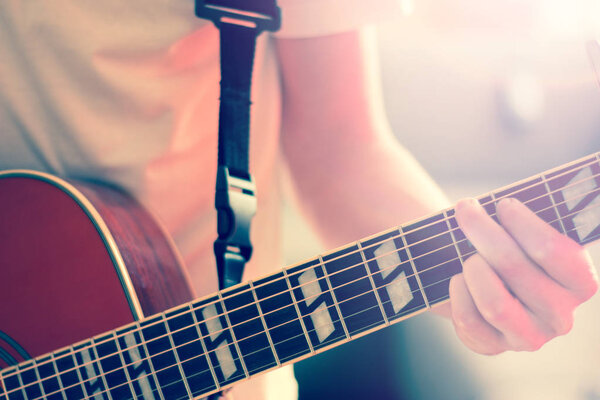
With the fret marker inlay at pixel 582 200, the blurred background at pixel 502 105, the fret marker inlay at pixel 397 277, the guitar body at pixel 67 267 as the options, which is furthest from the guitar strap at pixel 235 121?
the blurred background at pixel 502 105

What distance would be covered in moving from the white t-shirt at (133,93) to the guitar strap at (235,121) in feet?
0.19

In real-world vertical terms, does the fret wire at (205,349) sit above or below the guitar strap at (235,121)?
below

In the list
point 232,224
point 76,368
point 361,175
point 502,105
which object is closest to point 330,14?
point 361,175

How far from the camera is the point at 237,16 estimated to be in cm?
64

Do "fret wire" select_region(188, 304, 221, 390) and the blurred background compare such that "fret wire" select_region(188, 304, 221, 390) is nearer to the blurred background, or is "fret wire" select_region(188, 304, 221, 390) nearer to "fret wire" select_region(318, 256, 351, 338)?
"fret wire" select_region(318, 256, 351, 338)

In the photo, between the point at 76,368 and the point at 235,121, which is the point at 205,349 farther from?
the point at 235,121

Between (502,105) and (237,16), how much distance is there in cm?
158

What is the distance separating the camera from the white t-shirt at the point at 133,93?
2.09 ft

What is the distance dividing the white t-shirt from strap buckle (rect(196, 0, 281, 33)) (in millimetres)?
44

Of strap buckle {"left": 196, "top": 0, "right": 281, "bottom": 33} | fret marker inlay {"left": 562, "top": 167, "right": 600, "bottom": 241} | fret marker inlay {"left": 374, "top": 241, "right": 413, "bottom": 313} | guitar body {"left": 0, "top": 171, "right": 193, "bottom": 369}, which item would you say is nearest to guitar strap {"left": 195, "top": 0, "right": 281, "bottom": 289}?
strap buckle {"left": 196, "top": 0, "right": 281, "bottom": 33}

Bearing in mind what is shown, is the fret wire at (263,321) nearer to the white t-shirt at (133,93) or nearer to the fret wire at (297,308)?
the fret wire at (297,308)

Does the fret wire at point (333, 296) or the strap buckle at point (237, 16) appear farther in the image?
the strap buckle at point (237, 16)

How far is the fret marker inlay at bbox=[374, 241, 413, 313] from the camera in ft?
1.60

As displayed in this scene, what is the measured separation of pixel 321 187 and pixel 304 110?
137mm
